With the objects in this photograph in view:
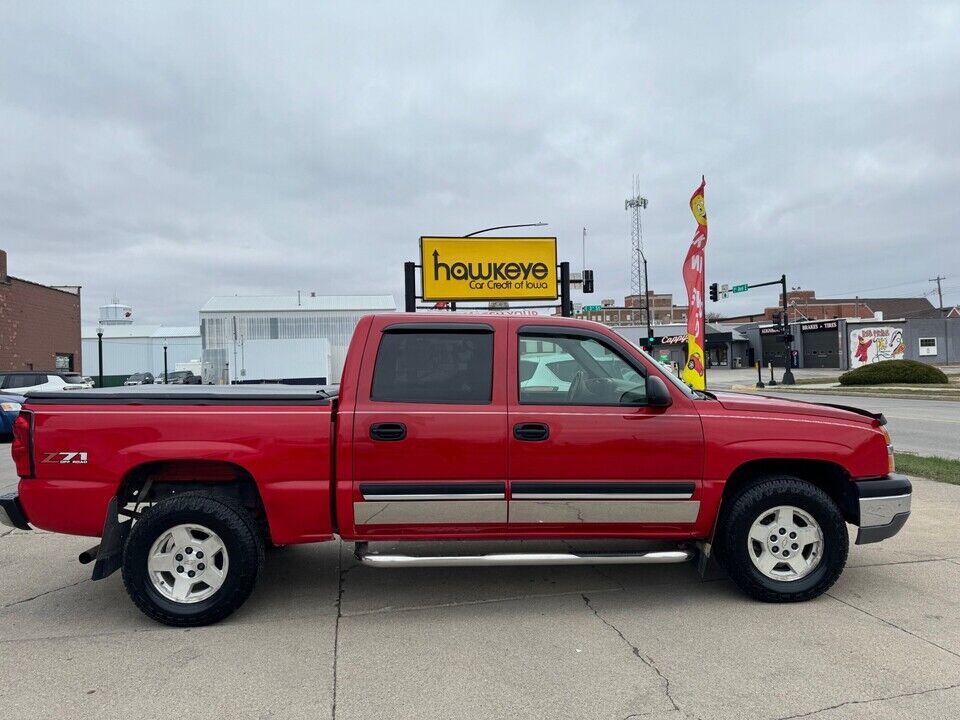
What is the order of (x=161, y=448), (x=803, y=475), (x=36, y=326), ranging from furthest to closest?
(x=36, y=326)
(x=803, y=475)
(x=161, y=448)

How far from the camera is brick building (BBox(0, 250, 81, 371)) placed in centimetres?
3017

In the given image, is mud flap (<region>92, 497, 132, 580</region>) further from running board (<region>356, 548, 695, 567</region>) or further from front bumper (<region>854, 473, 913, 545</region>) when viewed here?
front bumper (<region>854, 473, 913, 545</region>)

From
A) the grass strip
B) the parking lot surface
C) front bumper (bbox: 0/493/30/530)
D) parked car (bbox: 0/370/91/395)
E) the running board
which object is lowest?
the parking lot surface

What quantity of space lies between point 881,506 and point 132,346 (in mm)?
76466

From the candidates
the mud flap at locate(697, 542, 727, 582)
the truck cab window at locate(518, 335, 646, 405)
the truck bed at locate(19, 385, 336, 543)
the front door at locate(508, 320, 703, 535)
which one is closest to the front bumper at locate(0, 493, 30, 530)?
the truck bed at locate(19, 385, 336, 543)

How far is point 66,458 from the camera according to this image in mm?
3871

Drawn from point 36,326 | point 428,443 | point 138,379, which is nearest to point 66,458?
point 428,443

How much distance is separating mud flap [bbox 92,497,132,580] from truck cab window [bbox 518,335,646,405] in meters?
2.57

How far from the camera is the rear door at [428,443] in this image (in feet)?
12.8

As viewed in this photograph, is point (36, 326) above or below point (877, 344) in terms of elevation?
above

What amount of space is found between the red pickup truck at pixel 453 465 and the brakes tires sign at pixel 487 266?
11.1 meters

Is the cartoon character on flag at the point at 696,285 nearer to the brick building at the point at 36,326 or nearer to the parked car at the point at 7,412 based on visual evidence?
the parked car at the point at 7,412

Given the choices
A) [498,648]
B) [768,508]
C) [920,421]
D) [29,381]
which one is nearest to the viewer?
[498,648]

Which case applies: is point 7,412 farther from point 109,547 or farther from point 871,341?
point 871,341
